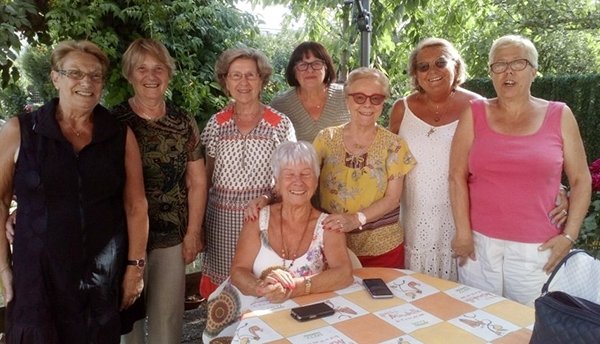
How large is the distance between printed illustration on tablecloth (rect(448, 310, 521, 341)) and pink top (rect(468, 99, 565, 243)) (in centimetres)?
58

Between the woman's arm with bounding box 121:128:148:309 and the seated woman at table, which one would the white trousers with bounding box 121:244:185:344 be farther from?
the seated woman at table

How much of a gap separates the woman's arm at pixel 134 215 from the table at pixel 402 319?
0.68 metres

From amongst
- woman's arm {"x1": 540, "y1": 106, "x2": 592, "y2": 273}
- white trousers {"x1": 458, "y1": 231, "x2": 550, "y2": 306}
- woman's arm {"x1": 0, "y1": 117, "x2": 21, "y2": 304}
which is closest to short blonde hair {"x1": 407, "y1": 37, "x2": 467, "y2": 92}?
woman's arm {"x1": 540, "y1": 106, "x2": 592, "y2": 273}

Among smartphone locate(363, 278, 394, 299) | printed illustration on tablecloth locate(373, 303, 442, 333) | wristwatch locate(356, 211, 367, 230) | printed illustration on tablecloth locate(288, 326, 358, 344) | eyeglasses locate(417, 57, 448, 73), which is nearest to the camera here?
printed illustration on tablecloth locate(288, 326, 358, 344)

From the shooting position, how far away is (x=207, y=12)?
3.54m

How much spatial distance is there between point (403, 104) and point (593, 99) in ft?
19.1

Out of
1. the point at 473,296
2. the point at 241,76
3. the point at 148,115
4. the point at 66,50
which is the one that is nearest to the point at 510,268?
the point at 473,296

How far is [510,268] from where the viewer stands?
2.18 meters

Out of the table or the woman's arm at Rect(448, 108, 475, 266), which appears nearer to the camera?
the table

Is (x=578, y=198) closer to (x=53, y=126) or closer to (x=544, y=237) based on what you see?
(x=544, y=237)

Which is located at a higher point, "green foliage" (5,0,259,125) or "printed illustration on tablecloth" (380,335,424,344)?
"green foliage" (5,0,259,125)

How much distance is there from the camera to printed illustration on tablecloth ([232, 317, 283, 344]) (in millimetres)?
1539

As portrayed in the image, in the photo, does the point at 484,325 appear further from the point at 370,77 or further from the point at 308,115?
the point at 308,115

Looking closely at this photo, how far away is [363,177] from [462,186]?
1.60 ft
